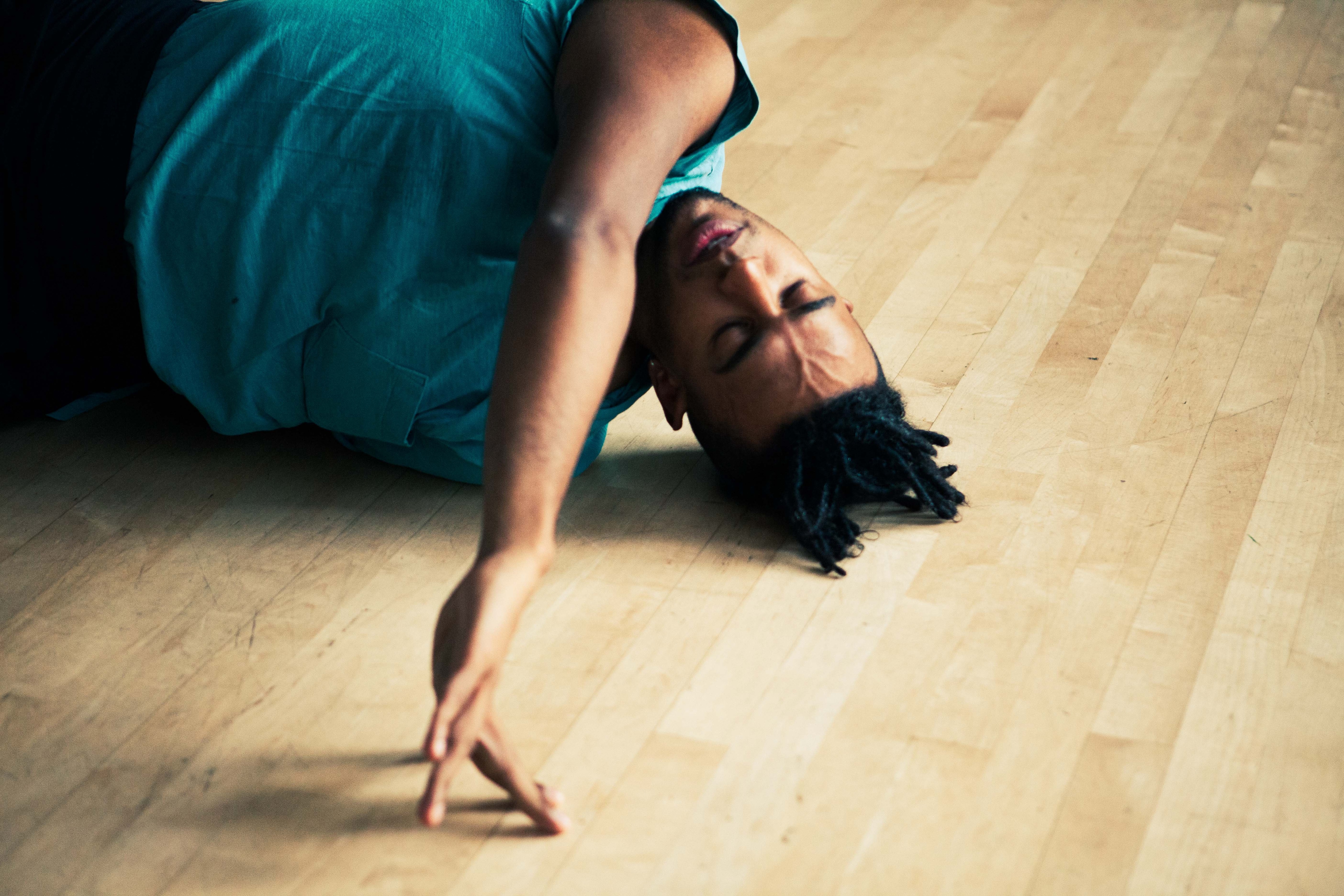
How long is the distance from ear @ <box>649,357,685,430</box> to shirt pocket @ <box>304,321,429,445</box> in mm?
304

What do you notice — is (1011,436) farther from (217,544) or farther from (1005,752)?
(217,544)

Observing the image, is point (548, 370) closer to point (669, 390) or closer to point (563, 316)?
point (563, 316)

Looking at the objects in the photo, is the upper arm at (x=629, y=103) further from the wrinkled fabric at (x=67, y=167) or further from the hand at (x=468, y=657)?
the wrinkled fabric at (x=67, y=167)

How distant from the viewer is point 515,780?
46.1 inches

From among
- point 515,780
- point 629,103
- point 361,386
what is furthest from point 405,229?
point 515,780

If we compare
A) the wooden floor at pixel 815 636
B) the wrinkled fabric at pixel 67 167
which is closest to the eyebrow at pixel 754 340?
the wooden floor at pixel 815 636

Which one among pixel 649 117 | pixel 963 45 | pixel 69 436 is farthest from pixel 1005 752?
pixel 963 45

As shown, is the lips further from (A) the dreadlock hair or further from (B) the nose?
(A) the dreadlock hair

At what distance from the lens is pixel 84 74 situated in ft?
5.37

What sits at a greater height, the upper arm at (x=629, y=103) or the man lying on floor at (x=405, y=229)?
the upper arm at (x=629, y=103)

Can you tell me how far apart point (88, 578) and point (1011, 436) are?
126 cm

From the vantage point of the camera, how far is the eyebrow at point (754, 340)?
151 cm

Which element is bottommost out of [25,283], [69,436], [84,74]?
[69,436]

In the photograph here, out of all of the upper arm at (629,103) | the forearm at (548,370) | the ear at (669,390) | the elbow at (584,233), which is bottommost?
the ear at (669,390)
